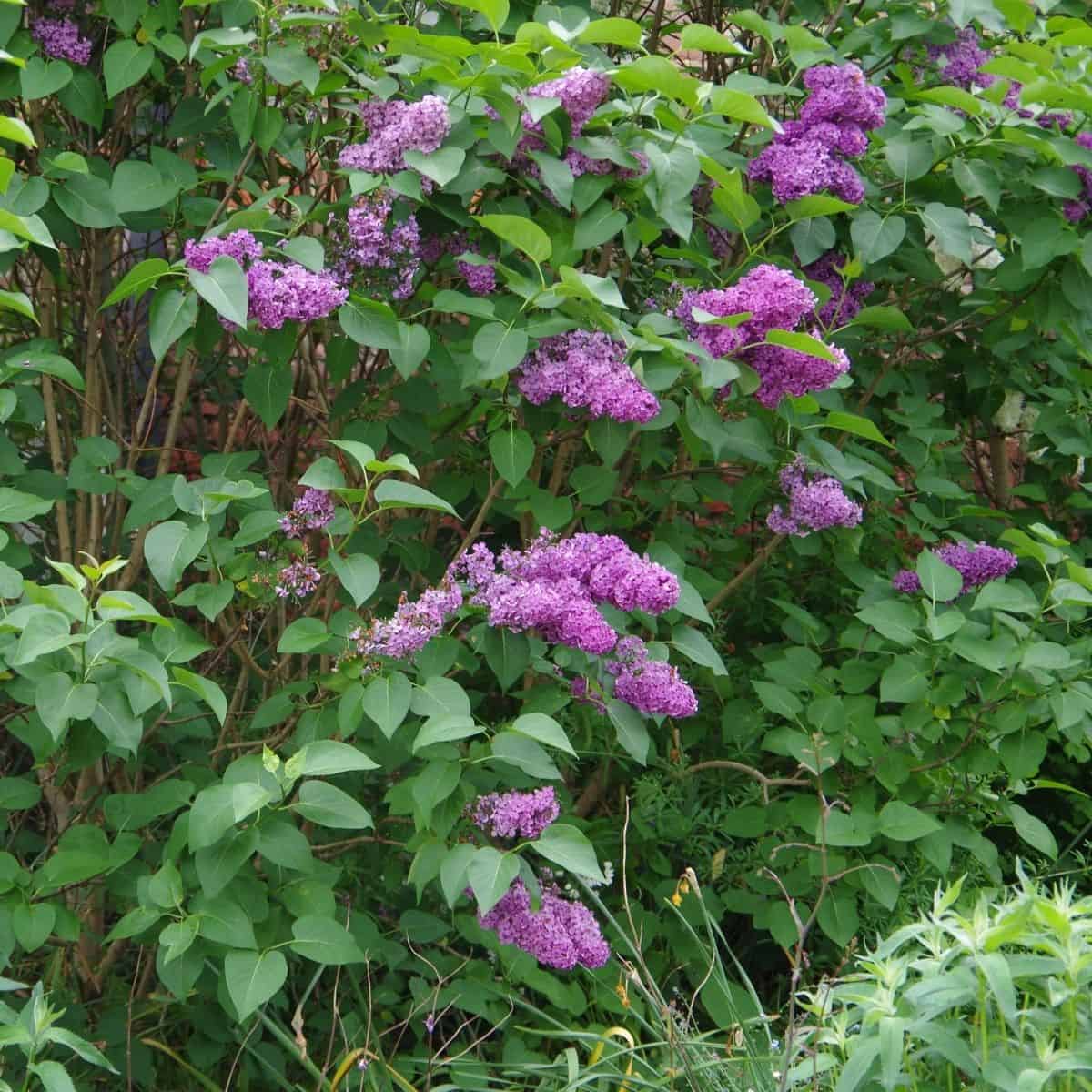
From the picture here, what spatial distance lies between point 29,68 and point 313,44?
47 centimetres

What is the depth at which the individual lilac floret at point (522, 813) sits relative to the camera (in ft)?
7.20

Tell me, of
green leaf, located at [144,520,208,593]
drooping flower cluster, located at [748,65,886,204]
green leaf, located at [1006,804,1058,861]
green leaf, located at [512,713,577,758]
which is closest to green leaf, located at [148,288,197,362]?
green leaf, located at [144,520,208,593]

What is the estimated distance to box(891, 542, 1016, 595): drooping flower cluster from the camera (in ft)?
9.87

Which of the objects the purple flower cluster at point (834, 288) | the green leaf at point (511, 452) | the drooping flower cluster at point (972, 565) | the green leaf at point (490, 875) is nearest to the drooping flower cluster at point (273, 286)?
the green leaf at point (511, 452)

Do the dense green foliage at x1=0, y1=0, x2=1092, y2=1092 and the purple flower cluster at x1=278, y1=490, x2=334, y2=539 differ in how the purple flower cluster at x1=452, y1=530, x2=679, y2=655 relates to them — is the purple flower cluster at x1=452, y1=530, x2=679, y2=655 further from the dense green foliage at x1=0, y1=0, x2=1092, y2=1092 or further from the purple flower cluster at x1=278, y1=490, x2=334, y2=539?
the purple flower cluster at x1=278, y1=490, x2=334, y2=539

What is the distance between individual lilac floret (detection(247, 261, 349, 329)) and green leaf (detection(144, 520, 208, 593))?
32 centimetres

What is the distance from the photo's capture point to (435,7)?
9.21 feet

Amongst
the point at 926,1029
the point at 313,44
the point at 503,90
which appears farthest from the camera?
the point at 313,44

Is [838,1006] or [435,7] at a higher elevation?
[435,7]

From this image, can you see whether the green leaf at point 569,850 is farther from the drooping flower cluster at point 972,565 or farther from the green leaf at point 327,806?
the drooping flower cluster at point 972,565

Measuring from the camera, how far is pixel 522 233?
2.21 m

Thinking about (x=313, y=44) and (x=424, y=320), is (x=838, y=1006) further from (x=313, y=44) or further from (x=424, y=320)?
(x=313, y=44)

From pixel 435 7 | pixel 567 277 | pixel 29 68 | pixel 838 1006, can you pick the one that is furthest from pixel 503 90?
pixel 838 1006

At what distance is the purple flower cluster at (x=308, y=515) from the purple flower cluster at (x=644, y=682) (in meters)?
0.49
